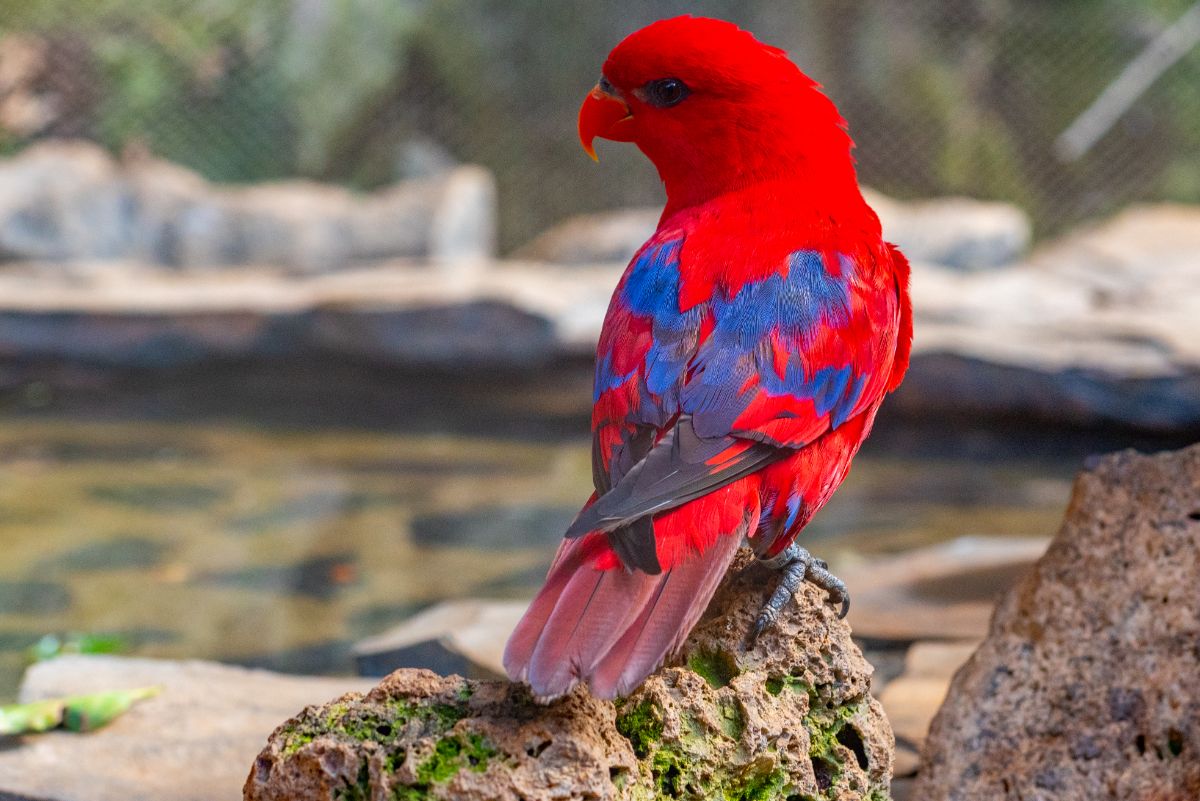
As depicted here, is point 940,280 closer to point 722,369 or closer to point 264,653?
point 264,653

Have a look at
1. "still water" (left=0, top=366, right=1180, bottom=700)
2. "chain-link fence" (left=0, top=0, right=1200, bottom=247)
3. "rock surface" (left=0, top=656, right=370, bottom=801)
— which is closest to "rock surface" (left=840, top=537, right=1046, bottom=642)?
"still water" (left=0, top=366, right=1180, bottom=700)

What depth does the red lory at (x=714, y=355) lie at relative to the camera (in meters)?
0.96

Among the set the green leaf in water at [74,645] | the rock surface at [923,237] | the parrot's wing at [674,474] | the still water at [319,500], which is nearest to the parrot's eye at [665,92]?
the parrot's wing at [674,474]

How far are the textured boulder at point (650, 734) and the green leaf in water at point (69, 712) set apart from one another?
800 millimetres

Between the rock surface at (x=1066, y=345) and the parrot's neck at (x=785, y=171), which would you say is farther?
the rock surface at (x=1066, y=345)

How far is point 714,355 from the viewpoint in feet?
3.68

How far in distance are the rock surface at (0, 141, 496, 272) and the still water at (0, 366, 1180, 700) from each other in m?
0.96

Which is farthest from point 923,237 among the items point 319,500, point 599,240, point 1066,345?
point 319,500

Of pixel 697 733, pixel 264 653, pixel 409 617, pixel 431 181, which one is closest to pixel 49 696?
pixel 264 653

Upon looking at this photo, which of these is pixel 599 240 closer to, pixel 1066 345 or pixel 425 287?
pixel 425 287

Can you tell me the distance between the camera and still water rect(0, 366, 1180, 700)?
281 cm

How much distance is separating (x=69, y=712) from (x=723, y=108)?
4.04ft

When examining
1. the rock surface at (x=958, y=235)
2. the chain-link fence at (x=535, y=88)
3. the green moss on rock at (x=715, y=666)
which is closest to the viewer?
the green moss on rock at (x=715, y=666)

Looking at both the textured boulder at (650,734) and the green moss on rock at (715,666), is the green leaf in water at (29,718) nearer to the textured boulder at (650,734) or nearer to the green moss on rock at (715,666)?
the textured boulder at (650,734)
